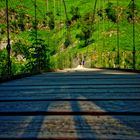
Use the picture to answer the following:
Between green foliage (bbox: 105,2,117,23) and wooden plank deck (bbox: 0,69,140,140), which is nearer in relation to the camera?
wooden plank deck (bbox: 0,69,140,140)

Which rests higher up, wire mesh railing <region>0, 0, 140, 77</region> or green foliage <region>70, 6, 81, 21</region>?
green foliage <region>70, 6, 81, 21</region>

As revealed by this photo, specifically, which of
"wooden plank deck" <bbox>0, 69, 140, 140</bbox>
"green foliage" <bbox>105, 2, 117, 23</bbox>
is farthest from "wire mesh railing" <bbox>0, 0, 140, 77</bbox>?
"wooden plank deck" <bbox>0, 69, 140, 140</bbox>

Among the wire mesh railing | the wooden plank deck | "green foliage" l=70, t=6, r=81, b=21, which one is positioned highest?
"green foliage" l=70, t=6, r=81, b=21

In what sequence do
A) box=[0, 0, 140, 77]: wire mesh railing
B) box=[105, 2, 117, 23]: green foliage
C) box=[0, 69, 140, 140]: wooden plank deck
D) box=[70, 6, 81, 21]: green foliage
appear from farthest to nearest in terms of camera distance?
box=[70, 6, 81, 21]: green foliage
box=[105, 2, 117, 23]: green foliage
box=[0, 0, 140, 77]: wire mesh railing
box=[0, 69, 140, 140]: wooden plank deck

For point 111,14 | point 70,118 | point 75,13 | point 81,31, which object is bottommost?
point 70,118

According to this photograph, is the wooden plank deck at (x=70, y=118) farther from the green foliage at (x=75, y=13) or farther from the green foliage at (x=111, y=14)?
the green foliage at (x=75, y=13)

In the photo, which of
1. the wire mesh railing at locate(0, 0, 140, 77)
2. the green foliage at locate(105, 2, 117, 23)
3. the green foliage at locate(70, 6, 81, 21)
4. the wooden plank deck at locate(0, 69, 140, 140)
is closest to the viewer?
the wooden plank deck at locate(0, 69, 140, 140)

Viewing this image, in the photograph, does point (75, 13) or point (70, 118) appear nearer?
point (70, 118)

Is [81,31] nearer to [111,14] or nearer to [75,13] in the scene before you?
[111,14]

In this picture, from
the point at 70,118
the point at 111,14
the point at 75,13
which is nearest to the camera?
the point at 70,118

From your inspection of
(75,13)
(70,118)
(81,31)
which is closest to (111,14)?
(81,31)

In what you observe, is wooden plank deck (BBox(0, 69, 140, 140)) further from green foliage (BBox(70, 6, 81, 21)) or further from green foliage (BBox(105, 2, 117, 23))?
green foliage (BBox(70, 6, 81, 21))

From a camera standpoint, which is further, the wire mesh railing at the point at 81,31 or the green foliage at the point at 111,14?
the green foliage at the point at 111,14

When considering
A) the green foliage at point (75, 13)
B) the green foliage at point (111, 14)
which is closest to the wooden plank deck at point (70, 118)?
the green foliage at point (111, 14)
